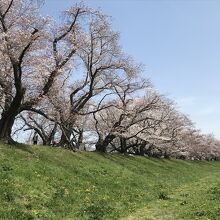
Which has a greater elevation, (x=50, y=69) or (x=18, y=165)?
(x=50, y=69)

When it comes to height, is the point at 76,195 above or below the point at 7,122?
below

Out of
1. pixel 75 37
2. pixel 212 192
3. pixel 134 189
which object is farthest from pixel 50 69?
pixel 212 192

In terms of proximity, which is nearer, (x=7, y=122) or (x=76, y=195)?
(x=76, y=195)

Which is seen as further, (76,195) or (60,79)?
(60,79)

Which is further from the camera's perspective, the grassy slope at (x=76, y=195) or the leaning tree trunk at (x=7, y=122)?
the leaning tree trunk at (x=7, y=122)

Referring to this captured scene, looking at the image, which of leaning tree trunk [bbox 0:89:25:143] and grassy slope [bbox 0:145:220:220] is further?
leaning tree trunk [bbox 0:89:25:143]

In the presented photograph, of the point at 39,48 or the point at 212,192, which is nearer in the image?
the point at 212,192

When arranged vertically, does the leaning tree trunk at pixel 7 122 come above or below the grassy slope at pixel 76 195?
above

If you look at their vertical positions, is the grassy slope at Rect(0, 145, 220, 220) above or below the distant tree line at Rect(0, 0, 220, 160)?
below

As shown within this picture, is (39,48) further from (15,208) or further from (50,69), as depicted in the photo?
(15,208)

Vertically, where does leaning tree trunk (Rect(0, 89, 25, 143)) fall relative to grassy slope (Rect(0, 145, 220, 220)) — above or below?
above

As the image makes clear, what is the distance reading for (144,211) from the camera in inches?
836

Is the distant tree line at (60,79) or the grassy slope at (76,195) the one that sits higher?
the distant tree line at (60,79)

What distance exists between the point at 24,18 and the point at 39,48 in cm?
318
